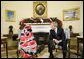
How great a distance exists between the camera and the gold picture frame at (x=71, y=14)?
5254 millimetres

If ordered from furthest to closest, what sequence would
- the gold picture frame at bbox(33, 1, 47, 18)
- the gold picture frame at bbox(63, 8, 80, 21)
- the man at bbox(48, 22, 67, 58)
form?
the gold picture frame at bbox(33, 1, 47, 18) → the gold picture frame at bbox(63, 8, 80, 21) → the man at bbox(48, 22, 67, 58)

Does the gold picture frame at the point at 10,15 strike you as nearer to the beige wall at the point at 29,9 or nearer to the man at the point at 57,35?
the beige wall at the point at 29,9

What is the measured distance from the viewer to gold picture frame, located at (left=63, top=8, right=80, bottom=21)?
17.2 ft

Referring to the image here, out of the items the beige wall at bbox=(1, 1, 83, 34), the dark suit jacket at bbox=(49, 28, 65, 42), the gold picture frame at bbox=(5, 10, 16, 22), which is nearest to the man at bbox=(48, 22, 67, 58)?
the dark suit jacket at bbox=(49, 28, 65, 42)

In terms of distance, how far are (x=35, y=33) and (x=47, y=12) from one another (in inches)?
62.5

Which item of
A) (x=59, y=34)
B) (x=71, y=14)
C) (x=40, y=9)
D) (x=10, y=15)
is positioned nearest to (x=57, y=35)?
(x=59, y=34)

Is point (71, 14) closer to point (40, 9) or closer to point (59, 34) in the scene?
point (40, 9)

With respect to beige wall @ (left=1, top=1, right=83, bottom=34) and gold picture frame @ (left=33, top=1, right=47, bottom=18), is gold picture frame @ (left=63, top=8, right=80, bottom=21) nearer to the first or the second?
beige wall @ (left=1, top=1, right=83, bottom=34)

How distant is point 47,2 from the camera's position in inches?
222

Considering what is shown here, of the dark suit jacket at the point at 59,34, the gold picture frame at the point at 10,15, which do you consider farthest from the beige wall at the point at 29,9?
the dark suit jacket at the point at 59,34

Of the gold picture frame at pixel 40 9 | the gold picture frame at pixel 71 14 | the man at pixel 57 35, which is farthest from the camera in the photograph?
the gold picture frame at pixel 40 9

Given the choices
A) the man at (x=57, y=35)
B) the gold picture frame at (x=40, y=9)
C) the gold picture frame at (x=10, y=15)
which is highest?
the gold picture frame at (x=40, y=9)

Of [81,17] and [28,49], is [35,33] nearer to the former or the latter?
[81,17]

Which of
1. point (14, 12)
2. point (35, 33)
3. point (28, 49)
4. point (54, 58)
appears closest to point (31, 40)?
point (28, 49)
